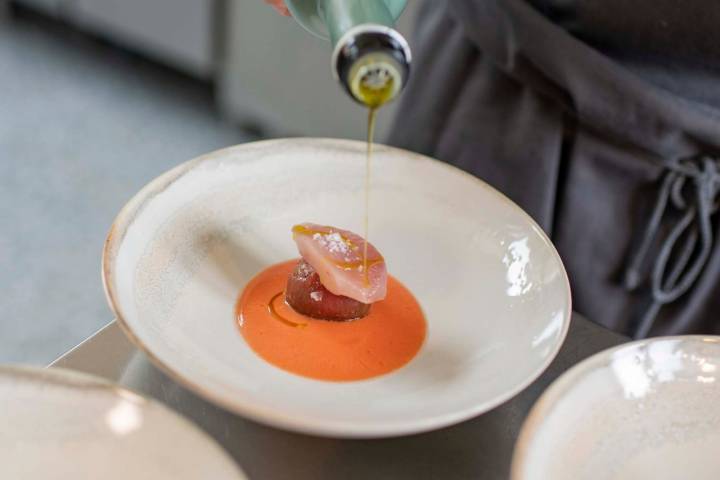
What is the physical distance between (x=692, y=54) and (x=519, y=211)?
0.93ft

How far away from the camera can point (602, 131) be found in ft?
2.90

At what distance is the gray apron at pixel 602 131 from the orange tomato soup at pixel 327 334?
33 cm

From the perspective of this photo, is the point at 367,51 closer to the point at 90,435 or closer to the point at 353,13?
the point at 353,13

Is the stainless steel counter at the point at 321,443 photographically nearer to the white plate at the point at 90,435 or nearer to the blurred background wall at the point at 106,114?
the white plate at the point at 90,435

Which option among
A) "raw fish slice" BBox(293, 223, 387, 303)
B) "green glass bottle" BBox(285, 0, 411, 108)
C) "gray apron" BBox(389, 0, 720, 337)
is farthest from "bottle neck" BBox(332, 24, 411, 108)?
"gray apron" BBox(389, 0, 720, 337)

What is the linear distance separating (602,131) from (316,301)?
405 millimetres

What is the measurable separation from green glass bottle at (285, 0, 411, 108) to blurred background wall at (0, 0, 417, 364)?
1144 mm

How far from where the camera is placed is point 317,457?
0.53m

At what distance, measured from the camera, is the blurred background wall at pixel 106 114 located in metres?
1.66

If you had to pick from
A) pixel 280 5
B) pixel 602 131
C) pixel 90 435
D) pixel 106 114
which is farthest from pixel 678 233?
pixel 106 114

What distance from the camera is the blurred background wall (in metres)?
1.66

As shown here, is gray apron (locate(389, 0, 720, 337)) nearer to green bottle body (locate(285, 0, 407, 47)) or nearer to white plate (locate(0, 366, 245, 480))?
green bottle body (locate(285, 0, 407, 47))

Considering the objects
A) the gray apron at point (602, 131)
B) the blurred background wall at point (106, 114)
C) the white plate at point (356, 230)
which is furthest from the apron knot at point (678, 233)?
the blurred background wall at point (106, 114)

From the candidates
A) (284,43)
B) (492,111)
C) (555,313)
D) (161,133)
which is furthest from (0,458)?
(161,133)
